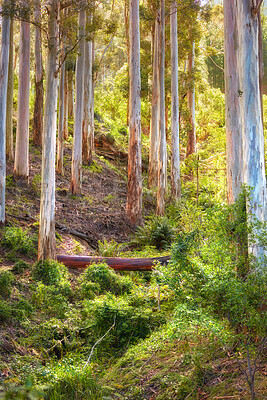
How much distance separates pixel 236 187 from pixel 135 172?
25.3 feet

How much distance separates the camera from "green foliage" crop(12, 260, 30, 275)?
8087 mm

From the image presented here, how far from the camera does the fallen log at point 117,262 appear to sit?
9047 mm

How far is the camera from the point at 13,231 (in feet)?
30.4

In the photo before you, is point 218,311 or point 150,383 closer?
point 218,311

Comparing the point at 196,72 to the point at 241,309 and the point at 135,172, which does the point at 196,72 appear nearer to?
the point at 135,172

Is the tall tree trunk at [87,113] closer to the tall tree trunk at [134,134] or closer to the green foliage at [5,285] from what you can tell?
the tall tree trunk at [134,134]

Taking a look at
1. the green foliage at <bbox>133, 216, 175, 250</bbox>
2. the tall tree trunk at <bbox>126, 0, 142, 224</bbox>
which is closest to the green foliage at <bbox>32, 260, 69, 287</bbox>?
the green foliage at <bbox>133, 216, 175, 250</bbox>

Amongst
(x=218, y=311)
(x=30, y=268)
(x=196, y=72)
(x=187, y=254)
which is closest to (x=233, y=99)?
(x=187, y=254)

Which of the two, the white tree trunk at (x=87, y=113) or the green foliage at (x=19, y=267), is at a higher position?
the white tree trunk at (x=87, y=113)

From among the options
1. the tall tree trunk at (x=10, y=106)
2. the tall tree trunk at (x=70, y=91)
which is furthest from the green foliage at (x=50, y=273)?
the tall tree trunk at (x=70, y=91)

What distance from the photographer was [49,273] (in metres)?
8.01

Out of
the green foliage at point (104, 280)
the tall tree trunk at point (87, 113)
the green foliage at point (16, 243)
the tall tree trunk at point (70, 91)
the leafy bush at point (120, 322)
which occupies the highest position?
the tall tree trunk at point (70, 91)

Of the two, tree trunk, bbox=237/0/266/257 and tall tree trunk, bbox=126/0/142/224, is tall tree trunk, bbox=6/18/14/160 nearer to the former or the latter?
tall tree trunk, bbox=126/0/142/224

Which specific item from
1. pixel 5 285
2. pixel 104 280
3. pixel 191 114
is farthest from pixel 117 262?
pixel 191 114
